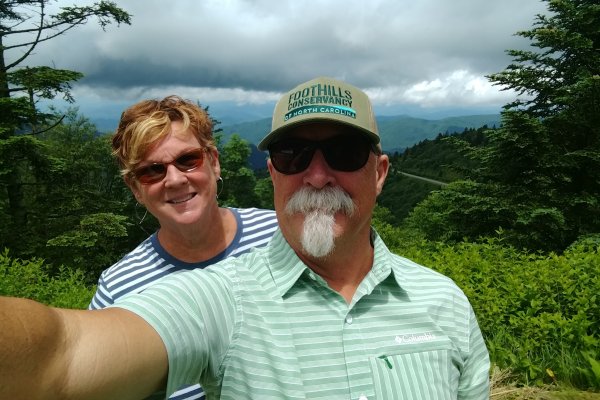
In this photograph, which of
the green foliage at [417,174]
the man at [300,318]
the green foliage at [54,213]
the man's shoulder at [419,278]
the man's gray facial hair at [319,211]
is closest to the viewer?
the man at [300,318]

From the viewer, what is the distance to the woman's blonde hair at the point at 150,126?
2594 mm

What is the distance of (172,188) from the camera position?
104 inches

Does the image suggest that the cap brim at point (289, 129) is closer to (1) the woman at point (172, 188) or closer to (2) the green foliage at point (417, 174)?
(1) the woman at point (172, 188)

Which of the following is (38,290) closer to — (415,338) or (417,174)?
(415,338)

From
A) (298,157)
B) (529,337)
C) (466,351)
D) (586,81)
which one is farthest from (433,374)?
(586,81)

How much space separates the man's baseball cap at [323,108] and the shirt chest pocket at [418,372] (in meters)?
0.75

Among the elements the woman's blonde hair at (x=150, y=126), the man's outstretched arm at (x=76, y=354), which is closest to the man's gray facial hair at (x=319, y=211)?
the man's outstretched arm at (x=76, y=354)

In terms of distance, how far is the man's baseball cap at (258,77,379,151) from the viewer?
167 cm

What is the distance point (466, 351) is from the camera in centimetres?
172

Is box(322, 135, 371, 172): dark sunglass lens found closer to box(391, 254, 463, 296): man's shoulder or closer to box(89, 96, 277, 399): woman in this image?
box(391, 254, 463, 296): man's shoulder

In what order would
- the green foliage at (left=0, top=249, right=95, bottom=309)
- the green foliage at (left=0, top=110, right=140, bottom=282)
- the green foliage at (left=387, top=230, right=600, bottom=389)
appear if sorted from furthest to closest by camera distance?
the green foliage at (left=0, top=110, right=140, bottom=282), the green foliage at (left=0, top=249, right=95, bottom=309), the green foliage at (left=387, top=230, right=600, bottom=389)

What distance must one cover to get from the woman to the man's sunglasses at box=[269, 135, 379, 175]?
1.05m

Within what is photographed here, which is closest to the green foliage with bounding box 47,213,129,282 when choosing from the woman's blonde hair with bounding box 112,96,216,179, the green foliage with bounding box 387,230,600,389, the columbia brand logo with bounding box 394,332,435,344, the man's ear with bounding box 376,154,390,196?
the green foliage with bounding box 387,230,600,389

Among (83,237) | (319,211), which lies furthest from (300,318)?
(83,237)
